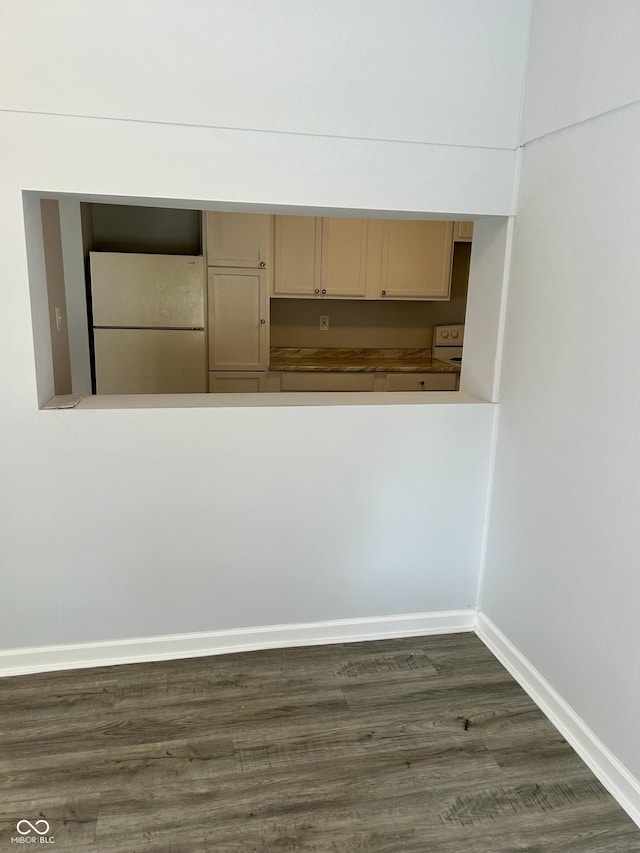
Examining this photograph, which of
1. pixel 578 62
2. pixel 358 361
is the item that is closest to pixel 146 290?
pixel 358 361

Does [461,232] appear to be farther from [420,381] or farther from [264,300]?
[264,300]

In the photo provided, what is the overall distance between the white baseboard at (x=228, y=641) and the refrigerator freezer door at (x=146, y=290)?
2.35 m

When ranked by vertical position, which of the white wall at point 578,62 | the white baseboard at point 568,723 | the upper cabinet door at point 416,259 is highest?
the white wall at point 578,62

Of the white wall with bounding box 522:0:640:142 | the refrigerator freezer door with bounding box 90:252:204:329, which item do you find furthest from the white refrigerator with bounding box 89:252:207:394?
the white wall with bounding box 522:0:640:142

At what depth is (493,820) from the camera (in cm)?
160

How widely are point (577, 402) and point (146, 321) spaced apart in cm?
297

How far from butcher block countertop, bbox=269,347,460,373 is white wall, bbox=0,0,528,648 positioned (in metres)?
1.97

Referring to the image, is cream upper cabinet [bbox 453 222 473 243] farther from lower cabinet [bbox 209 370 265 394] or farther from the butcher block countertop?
lower cabinet [bbox 209 370 265 394]

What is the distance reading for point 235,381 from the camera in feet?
13.8

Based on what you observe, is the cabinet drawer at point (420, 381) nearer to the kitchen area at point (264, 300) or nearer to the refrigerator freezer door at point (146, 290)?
the kitchen area at point (264, 300)

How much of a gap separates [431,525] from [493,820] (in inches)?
41.1

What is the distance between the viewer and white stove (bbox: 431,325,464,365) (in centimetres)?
471

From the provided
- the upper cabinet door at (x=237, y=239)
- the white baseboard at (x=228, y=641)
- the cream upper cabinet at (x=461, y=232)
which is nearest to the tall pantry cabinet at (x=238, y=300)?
the upper cabinet door at (x=237, y=239)

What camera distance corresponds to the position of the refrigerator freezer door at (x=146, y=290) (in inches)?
153
